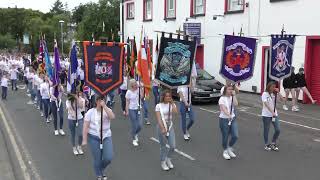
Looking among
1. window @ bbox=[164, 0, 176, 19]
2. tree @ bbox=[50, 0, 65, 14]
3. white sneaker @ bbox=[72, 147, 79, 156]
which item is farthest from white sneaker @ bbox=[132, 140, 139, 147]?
tree @ bbox=[50, 0, 65, 14]

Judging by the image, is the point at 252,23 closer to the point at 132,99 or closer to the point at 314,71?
the point at 314,71

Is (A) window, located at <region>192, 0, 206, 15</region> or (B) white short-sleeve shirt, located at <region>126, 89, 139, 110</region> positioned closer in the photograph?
(B) white short-sleeve shirt, located at <region>126, 89, 139, 110</region>

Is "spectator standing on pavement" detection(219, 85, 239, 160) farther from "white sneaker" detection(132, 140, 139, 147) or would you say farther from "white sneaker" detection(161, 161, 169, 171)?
"white sneaker" detection(132, 140, 139, 147)

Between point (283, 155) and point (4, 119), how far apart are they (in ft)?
31.9

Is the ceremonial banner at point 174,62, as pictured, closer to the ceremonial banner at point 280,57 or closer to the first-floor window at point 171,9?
the ceremonial banner at point 280,57

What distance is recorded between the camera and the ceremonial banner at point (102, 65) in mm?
8828

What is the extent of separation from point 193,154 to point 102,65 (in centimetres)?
319

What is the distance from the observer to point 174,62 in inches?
438

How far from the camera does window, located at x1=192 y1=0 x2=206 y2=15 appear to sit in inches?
1050

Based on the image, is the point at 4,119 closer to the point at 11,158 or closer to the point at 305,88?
the point at 11,158

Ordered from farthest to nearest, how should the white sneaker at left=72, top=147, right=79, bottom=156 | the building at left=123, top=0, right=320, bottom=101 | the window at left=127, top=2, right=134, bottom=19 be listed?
the window at left=127, top=2, right=134, bottom=19, the building at left=123, top=0, right=320, bottom=101, the white sneaker at left=72, top=147, right=79, bottom=156

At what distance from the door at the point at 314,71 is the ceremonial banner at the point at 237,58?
790 cm

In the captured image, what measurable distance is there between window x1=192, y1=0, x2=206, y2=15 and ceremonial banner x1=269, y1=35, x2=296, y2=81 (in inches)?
557

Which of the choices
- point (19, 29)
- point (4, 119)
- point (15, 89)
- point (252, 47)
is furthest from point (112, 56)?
point (19, 29)
